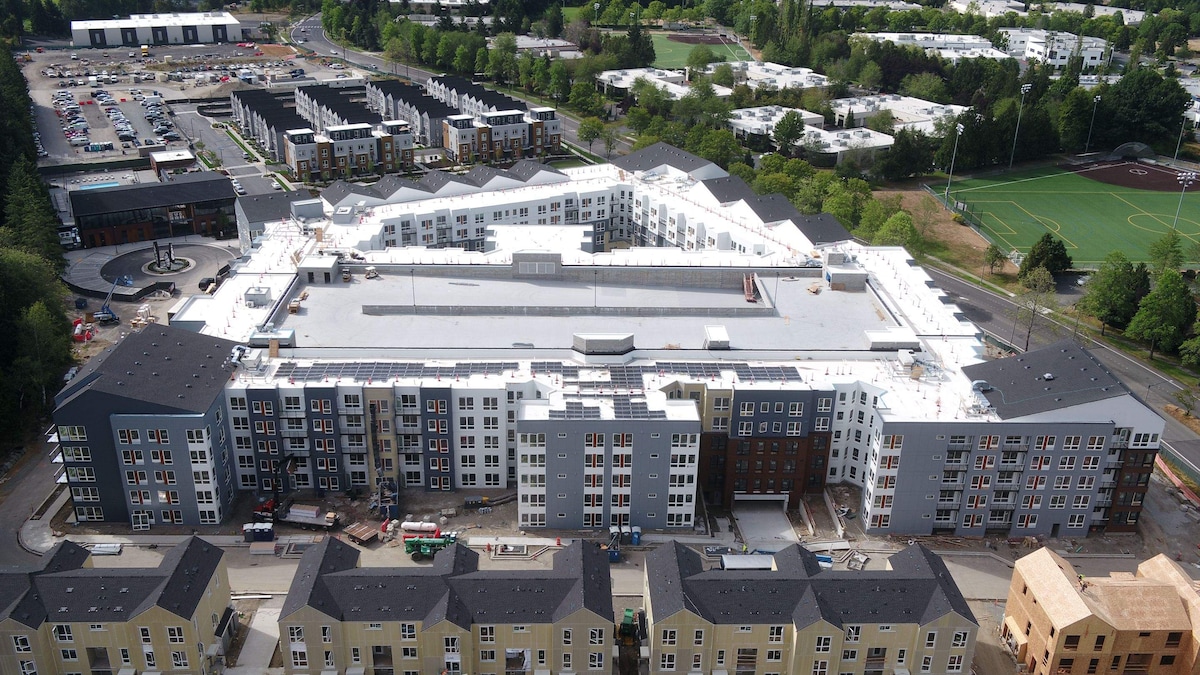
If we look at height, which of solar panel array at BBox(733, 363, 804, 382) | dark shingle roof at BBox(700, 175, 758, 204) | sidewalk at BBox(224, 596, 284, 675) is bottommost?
sidewalk at BBox(224, 596, 284, 675)

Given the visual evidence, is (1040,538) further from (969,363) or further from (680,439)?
(680,439)

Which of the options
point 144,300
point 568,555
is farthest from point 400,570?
point 144,300

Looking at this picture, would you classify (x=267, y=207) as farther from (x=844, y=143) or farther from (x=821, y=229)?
Answer: (x=844, y=143)

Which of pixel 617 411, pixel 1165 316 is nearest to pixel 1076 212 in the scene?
pixel 1165 316

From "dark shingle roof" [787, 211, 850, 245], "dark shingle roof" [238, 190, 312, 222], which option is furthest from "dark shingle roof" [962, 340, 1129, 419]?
"dark shingle roof" [238, 190, 312, 222]

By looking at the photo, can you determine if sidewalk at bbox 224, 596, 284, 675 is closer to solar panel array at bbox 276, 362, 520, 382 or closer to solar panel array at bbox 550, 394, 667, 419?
solar panel array at bbox 276, 362, 520, 382
